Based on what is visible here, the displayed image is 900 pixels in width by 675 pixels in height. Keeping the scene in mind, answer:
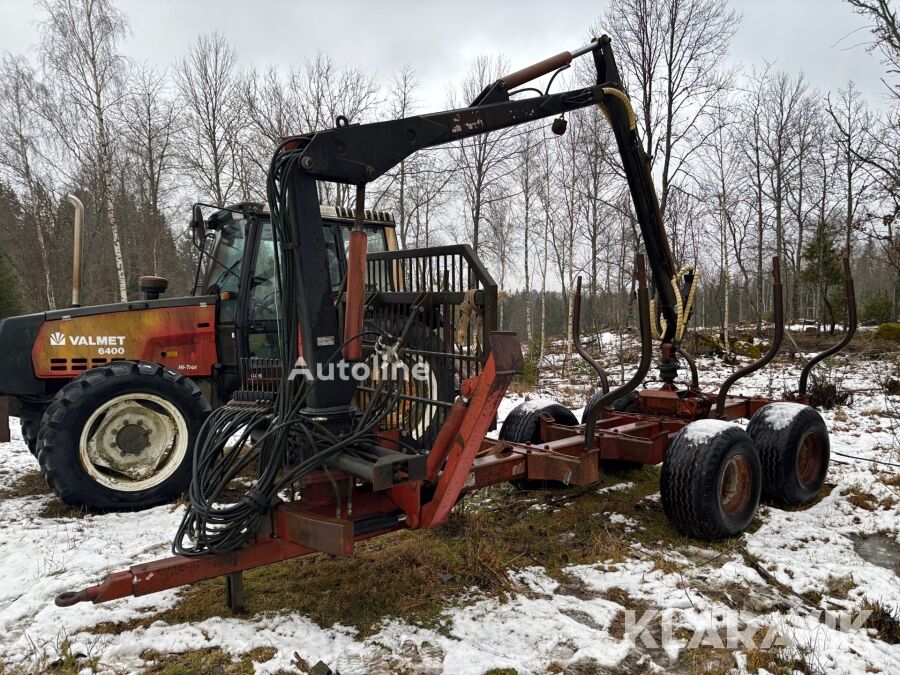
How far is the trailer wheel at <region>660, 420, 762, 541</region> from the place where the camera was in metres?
3.73

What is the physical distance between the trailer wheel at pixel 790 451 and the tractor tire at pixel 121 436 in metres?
4.56

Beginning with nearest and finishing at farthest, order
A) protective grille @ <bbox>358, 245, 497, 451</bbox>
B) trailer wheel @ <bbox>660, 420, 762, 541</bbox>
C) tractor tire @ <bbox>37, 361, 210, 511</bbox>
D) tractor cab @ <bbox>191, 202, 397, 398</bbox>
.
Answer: protective grille @ <bbox>358, 245, 497, 451</bbox>, trailer wheel @ <bbox>660, 420, 762, 541</bbox>, tractor tire @ <bbox>37, 361, 210, 511</bbox>, tractor cab @ <bbox>191, 202, 397, 398</bbox>

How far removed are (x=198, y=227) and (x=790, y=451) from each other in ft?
17.6

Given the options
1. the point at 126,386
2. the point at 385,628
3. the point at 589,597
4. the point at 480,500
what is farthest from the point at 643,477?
the point at 126,386

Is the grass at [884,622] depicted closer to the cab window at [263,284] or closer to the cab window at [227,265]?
the cab window at [263,284]

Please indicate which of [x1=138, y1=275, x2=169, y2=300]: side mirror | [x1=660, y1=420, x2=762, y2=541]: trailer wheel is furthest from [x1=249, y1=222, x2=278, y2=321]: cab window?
[x1=660, y1=420, x2=762, y2=541]: trailer wheel

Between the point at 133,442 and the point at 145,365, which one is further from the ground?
the point at 145,365

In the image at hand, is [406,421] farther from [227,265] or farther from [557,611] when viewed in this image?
[227,265]

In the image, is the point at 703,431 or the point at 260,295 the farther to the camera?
the point at 260,295

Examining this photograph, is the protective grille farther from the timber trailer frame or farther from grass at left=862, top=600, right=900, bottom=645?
grass at left=862, top=600, right=900, bottom=645

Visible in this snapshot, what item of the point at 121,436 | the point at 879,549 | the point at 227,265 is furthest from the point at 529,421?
the point at 121,436

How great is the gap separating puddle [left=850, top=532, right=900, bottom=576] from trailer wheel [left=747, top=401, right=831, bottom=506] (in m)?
0.57

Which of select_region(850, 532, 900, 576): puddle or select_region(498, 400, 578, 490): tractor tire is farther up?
select_region(498, 400, 578, 490): tractor tire

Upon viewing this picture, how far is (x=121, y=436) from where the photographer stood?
4.63 meters
